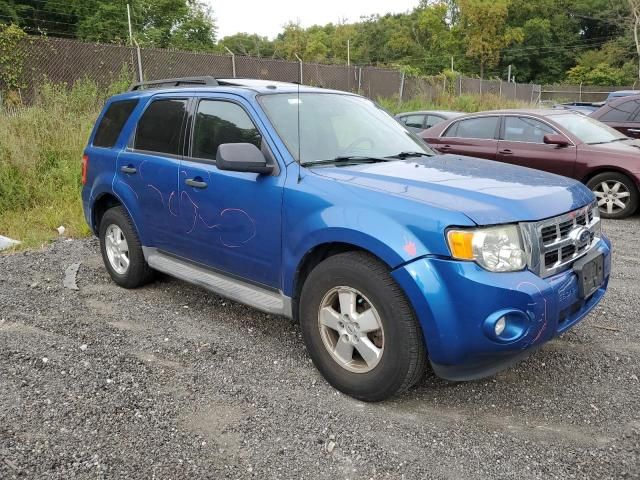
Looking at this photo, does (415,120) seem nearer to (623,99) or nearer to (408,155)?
(623,99)

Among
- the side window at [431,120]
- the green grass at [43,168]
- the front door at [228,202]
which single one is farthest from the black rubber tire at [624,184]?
the green grass at [43,168]

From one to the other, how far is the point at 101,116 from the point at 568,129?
21.5 feet

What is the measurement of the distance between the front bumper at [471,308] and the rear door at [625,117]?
8.40m

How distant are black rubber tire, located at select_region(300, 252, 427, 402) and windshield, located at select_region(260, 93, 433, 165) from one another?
83cm

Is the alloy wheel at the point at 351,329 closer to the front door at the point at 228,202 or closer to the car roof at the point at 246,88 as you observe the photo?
the front door at the point at 228,202

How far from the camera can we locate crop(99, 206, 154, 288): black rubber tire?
4.75 metres

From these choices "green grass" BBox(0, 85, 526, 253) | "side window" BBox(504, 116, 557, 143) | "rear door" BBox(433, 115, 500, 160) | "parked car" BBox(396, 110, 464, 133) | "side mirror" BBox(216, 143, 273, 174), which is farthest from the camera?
"parked car" BBox(396, 110, 464, 133)

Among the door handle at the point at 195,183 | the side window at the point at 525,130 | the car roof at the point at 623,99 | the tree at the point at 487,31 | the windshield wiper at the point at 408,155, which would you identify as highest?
the tree at the point at 487,31

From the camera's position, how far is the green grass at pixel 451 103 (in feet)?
62.1

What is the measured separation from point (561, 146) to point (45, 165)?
8.00 metres

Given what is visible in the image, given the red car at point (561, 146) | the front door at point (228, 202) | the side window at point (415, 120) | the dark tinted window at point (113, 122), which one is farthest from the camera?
the side window at point (415, 120)

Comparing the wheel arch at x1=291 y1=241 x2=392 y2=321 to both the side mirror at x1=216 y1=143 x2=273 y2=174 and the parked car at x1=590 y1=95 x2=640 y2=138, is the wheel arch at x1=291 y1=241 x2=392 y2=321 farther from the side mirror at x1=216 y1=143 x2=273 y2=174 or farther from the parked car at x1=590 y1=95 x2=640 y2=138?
the parked car at x1=590 y1=95 x2=640 y2=138

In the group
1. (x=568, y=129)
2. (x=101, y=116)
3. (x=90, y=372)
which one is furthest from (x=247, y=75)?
(x=90, y=372)

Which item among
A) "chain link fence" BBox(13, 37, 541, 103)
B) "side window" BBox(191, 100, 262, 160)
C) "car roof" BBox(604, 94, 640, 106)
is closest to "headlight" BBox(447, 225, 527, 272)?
"side window" BBox(191, 100, 262, 160)
